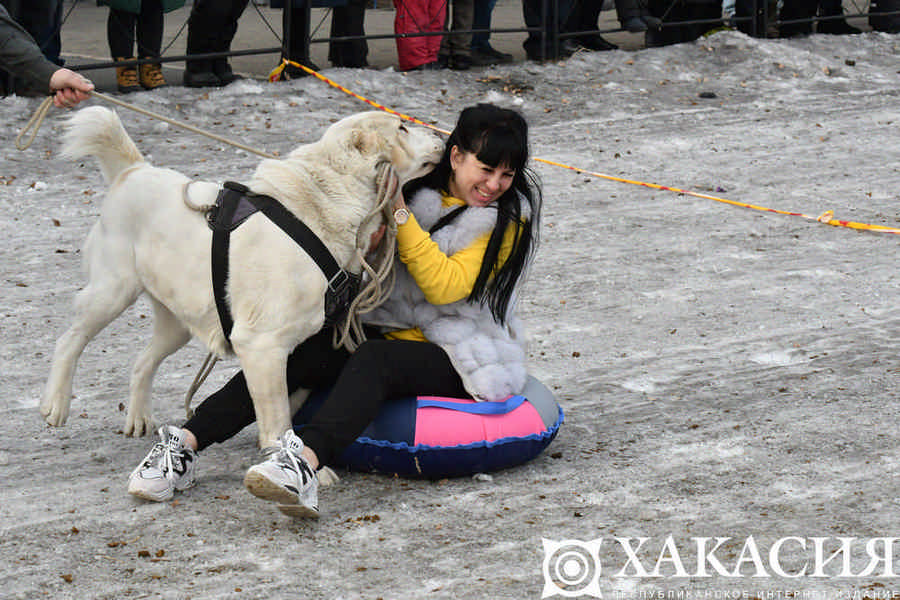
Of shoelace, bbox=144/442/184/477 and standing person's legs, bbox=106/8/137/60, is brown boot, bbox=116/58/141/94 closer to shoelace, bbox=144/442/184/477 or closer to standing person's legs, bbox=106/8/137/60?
standing person's legs, bbox=106/8/137/60

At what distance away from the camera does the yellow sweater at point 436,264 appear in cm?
352

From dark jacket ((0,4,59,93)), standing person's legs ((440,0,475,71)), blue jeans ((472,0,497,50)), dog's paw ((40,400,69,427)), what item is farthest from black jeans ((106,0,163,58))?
dog's paw ((40,400,69,427))

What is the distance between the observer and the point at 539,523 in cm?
325

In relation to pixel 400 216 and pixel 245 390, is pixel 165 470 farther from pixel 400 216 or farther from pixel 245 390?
pixel 400 216

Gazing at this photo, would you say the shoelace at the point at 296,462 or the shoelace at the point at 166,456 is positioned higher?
the shoelace at the point at 296,462

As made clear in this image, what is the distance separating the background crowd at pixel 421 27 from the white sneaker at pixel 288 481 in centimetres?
536

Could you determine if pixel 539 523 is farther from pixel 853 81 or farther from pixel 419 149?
pixel 853 81

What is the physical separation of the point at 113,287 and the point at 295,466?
980 mm

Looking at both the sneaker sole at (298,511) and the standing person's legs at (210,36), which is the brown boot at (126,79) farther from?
the sneaker sole at (298,511)

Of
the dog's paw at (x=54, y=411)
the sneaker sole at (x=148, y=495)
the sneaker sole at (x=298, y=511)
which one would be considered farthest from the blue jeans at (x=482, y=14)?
the sneaker sole at (x=298, y=511)

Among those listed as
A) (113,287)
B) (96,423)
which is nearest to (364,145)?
(113,287)

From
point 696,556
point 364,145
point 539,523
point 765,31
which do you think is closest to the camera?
point 696,556

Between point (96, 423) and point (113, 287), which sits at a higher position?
point (113, 287)

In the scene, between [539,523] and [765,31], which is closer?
[539,523]
